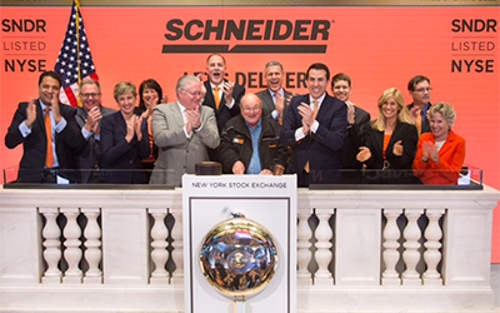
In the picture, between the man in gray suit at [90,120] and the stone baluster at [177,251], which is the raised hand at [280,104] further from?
the stone baluster at [177,251]

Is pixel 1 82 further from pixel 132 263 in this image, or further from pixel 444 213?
pixel 444 213

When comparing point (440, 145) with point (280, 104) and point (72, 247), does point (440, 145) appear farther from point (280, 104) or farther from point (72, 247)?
point (72, 247)

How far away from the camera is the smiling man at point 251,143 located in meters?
4.23

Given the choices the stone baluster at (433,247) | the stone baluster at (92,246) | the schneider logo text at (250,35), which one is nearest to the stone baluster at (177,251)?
the stone baluster at (92,246)

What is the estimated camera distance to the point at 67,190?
10.4 feet

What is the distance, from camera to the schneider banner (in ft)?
16.1

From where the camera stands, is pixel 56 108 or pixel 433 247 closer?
pixel 433 247

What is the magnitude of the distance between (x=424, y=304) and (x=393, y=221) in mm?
528

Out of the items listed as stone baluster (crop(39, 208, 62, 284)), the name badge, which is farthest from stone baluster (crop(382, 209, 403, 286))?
stone baluster (crop(39, 208, 62, 284))

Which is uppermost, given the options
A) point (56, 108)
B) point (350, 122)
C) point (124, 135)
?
point (56, 108)

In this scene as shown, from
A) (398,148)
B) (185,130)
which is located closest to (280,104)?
(185,130)

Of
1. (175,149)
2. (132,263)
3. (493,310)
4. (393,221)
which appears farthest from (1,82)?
(493,310)

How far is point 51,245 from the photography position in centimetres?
321

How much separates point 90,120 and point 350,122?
227 centimetres
